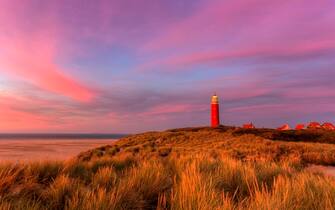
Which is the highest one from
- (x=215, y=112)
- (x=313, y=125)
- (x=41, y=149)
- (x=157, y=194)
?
(x=215, y=112)

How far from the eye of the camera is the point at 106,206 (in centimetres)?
264

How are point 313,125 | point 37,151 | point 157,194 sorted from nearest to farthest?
point 157,194 < point 37,151 < point 313,125

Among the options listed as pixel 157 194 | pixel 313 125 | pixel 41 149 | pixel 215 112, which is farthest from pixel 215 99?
pixel 157 194

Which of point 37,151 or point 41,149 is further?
point 41,149

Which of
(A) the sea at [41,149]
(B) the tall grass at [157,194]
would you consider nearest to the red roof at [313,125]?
(A) the sea at [41,149]

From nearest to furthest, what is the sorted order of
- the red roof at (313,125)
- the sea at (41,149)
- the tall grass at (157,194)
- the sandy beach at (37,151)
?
the tall grass at (157,194), the sea at (41,149), the sandy beach at (37,151), the red roof at (313,125)

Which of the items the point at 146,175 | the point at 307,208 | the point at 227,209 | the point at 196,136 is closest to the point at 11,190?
the point at 146,175

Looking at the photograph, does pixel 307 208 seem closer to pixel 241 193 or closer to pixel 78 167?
pixel 241 193

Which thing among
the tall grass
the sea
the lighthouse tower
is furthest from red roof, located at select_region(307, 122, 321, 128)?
the tall grass

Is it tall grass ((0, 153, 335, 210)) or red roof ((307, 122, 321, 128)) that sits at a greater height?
red roof ((307, 122, 321, 128))

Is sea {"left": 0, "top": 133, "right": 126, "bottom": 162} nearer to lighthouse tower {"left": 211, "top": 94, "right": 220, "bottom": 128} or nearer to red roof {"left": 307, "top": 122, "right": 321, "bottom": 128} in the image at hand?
lighthouse tower {"left": 211, "top": 94, "right": 220, "bottom": 128}

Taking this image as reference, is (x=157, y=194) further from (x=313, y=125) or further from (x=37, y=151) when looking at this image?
(x=313, y=125)

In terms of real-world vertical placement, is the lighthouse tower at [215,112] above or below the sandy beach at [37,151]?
above

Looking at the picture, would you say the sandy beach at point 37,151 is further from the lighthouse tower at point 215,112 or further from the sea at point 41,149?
the lighthouse tower at point 215,112
